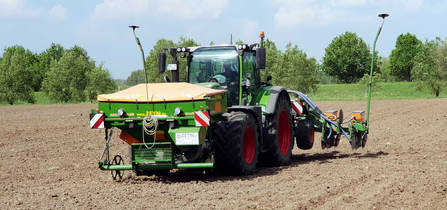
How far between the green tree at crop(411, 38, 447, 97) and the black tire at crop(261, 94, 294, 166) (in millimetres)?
45229

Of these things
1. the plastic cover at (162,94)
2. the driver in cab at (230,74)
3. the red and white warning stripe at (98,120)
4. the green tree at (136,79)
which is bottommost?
the green tree at (136,79)

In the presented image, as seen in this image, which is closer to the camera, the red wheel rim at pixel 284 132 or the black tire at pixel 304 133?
the red wheel rim at pixel 284 132

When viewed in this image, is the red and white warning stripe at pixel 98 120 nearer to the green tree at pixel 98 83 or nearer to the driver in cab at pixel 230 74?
the driver in cab at pixel 230 74

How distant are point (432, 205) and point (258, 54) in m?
4.28

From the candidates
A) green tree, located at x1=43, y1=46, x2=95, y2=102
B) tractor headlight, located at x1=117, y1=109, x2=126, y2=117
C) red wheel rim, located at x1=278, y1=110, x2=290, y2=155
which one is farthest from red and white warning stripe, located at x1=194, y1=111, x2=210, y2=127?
green tree, located at x1=43, y1=46, x2=95, y2=102

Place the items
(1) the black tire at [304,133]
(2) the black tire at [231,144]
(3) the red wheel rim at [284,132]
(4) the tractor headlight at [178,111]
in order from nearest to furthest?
1. (4) the tractor headlight at [178,111]
2. (2) the black tire at [231,144]
3. (3) the red wheel rim at [284,132]
4. (1) the black tire at [304,133]

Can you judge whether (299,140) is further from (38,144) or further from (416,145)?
(38,144)

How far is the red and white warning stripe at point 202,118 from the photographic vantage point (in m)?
8.41

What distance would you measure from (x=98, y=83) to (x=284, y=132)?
51230 mm

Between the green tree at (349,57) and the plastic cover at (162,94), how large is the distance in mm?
76513

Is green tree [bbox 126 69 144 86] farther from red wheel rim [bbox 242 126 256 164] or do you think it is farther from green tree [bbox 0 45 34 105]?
red wheel rim [bbox 242 126 256 164]

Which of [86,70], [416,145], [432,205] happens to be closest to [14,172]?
[432,205]

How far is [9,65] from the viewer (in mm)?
64312

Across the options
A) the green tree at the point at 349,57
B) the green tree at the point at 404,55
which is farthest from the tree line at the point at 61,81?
the green tree at the point at 404,55
